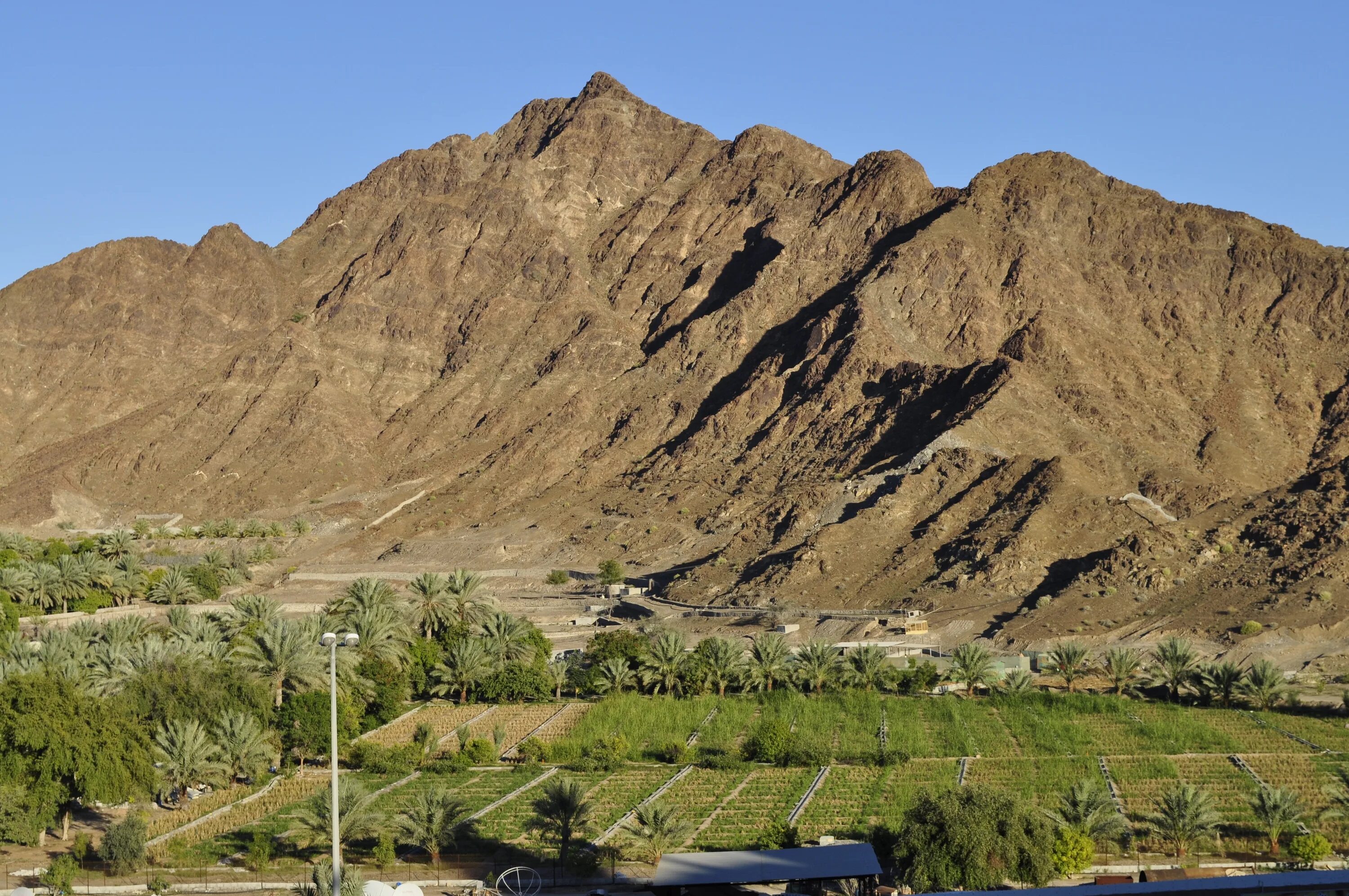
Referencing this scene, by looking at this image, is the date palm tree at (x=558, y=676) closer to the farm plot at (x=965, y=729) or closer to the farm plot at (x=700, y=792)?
the farm plot at (x=965, y=729)

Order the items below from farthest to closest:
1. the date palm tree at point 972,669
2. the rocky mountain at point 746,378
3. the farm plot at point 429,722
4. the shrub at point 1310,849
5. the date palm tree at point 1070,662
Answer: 1. the rocky mountain at point 746,378
2. the date palm tree at point 1070,662
3. the date palm tree at point 972,669
4. the farm plot at point 429,722
5. the shrub at point 1310,849

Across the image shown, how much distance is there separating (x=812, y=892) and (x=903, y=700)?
100 feet

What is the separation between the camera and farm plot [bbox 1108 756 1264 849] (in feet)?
119

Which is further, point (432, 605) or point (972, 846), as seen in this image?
point (432, 605)

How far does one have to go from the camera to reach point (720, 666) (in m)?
60.8

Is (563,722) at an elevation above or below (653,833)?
above

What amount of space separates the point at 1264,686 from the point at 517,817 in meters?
29.4

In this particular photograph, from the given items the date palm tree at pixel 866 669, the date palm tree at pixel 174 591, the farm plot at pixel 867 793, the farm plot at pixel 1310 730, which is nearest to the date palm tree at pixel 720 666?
the date palm tree at pixel 866 669

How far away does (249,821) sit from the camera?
3925 centimetres

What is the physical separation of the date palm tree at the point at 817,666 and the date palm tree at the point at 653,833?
1014 inches

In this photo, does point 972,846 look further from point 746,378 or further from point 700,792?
point 746,378

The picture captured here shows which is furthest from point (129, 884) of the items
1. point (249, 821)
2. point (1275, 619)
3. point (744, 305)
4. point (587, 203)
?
point (587, 203)

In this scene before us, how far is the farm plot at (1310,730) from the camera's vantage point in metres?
46.5

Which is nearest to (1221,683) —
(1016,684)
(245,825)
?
(1016,684)
